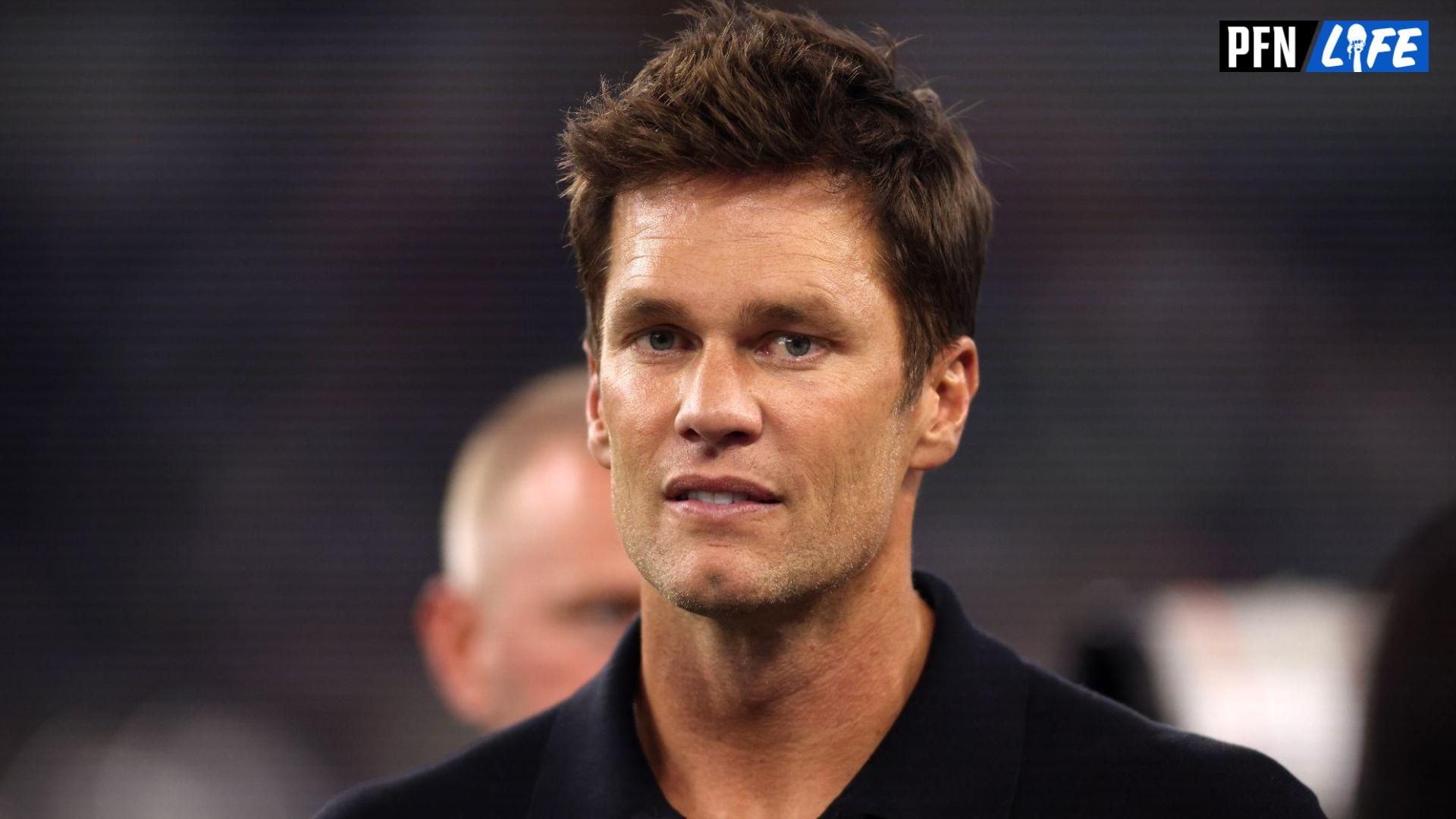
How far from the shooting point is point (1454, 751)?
2123 mm

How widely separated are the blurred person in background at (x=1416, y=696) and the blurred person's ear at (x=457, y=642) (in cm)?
238

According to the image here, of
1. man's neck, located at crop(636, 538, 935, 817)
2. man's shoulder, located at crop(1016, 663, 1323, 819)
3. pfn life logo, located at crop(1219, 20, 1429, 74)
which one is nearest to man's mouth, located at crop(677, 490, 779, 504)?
man's neck, located at crop(636, 538, 935, 817)

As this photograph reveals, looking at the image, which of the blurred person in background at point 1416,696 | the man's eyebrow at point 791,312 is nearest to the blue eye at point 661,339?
the man's eyebrow at point 791,312

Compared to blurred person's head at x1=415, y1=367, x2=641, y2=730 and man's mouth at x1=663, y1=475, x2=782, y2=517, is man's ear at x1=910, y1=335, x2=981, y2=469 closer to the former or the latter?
man's mouth at x1=663, y1=475, x2=782, y2=517

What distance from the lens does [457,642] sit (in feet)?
14.2

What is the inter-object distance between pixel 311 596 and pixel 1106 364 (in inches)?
133

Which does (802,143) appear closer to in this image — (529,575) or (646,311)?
(646,311)

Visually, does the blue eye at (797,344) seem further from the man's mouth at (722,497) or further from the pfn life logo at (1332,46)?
the pfn life logo at (1332,46)

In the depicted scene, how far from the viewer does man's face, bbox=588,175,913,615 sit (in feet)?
8.23

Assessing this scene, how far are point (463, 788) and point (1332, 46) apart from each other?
4.71 metres

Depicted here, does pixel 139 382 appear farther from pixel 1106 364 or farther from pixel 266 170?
pixel 1106 364

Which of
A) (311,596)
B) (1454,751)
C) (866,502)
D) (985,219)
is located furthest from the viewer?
(311,596)

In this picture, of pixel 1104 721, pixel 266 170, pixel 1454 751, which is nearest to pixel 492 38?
pixel 266 170

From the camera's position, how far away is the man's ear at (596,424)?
2.78m
